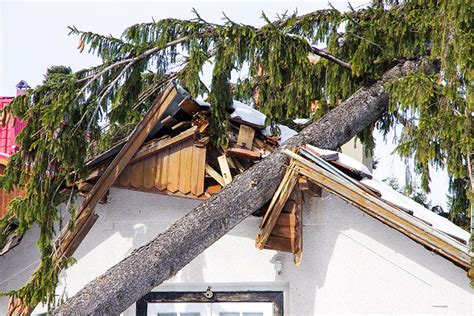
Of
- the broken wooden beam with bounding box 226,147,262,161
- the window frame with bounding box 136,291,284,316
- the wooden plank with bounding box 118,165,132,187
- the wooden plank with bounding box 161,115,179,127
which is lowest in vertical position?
the window frame with bounding box 136,291,284,316

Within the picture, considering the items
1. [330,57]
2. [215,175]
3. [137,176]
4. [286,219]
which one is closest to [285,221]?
[286,219]

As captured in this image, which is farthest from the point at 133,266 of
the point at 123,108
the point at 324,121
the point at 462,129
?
the point at 462,129

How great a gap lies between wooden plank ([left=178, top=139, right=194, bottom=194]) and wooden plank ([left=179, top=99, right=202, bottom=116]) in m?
0.35

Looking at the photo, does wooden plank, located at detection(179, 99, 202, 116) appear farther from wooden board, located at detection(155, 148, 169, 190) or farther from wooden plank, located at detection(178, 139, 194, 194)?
wooden board, located at detection(155, 148, 169, 190)

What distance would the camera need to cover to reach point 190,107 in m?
10.5

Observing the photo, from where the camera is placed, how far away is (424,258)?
955cm

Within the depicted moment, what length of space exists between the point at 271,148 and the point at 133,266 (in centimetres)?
231

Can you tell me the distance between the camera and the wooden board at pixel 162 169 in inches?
409

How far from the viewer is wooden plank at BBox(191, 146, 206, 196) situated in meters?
10.3

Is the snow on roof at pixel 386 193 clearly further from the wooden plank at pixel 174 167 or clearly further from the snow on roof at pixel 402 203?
the wooden plank at pixel 174 167

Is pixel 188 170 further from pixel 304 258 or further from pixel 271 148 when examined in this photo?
pixel 304 258

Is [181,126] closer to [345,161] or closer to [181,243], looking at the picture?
[181,243]

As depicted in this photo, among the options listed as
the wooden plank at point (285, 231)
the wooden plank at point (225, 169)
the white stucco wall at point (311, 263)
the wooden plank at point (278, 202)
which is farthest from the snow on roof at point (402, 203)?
the wooden plank at point (225, 169)

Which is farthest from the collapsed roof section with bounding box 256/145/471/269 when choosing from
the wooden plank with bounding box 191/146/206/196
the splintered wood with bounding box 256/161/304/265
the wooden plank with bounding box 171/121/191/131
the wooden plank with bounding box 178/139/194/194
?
the wooden plank with bounding box 171/121/191/131
